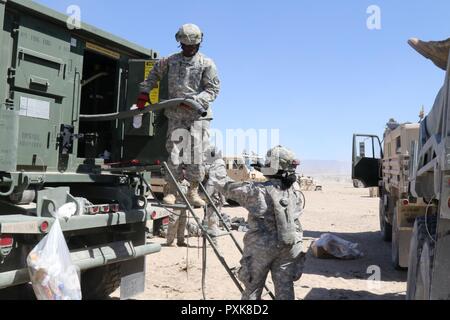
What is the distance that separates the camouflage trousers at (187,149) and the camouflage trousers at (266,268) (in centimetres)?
114

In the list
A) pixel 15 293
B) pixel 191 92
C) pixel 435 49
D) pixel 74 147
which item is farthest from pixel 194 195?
pixel 435 49

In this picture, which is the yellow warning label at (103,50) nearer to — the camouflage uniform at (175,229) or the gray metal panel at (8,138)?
the gray metal panel at (8,138)

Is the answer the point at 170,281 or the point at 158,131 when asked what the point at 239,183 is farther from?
the point at 170,281

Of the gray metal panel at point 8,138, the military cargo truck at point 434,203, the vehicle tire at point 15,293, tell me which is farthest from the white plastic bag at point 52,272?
the military cargo truck at point 434,203

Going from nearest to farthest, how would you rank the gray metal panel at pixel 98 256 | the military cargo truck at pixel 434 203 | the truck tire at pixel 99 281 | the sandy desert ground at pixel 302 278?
1. the military cargo truck at pixel 434 203
2. the gray metal panel at pixel 98 256
3. the truck tire at pixel 99 281
4. the sandy desert ground at pixel 302 278

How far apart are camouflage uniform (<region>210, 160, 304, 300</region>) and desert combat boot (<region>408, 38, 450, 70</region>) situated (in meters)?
1.64

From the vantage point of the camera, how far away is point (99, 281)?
491cm

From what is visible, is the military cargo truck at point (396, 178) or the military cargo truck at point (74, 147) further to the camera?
the military cargo truck at point (396, 178)

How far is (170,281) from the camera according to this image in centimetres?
595

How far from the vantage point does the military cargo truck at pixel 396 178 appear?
6.37m

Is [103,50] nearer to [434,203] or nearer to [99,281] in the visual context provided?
[99,281]

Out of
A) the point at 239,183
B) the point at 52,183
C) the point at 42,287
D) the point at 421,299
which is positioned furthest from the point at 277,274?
the point at 52,183

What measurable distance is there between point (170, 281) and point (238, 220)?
19.4 ft

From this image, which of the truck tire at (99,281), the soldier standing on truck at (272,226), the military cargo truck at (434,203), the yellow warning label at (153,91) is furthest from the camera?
the yellow warning label at (153,91)
